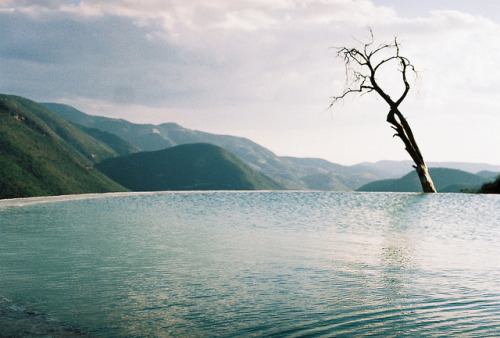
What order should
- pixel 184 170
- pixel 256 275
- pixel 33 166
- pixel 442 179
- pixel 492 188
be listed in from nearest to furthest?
pixel 256 275 → pixel 492 188 → pixel 33 166 → pixel 442 179 → pixel 184 170

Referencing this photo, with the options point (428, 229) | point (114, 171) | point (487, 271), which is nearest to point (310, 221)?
point (428, 229)

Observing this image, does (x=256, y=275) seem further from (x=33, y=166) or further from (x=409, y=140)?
(x=33, y=166)

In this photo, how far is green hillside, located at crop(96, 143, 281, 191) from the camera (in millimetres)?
117125

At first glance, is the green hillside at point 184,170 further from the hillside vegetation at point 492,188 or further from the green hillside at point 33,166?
the hillside vegetation at point 492,188

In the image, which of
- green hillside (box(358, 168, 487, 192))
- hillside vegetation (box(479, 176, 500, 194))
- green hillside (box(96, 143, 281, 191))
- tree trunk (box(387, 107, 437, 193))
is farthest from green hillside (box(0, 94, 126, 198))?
green hillside (box(358, 168, 487, 192))

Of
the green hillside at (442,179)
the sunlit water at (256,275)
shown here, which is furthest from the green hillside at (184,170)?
the sunlit water at (256,275)

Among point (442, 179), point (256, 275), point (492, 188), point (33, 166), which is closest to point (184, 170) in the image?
point (442, 179)

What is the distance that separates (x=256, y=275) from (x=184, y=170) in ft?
417

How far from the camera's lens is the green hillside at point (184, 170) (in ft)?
384

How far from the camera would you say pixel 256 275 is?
614 cm

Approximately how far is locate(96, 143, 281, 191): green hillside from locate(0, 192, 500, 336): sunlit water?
345 feet

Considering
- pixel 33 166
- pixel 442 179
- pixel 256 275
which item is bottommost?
pixel 256 275

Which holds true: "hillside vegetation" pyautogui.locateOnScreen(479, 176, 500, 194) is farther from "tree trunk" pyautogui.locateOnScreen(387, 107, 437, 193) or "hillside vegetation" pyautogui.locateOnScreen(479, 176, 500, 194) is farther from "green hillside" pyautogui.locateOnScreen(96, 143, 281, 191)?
"green hillside" pyautogui.locateOnScreen(96, 143, 281, 191)

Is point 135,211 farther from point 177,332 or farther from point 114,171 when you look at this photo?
point 114,171
